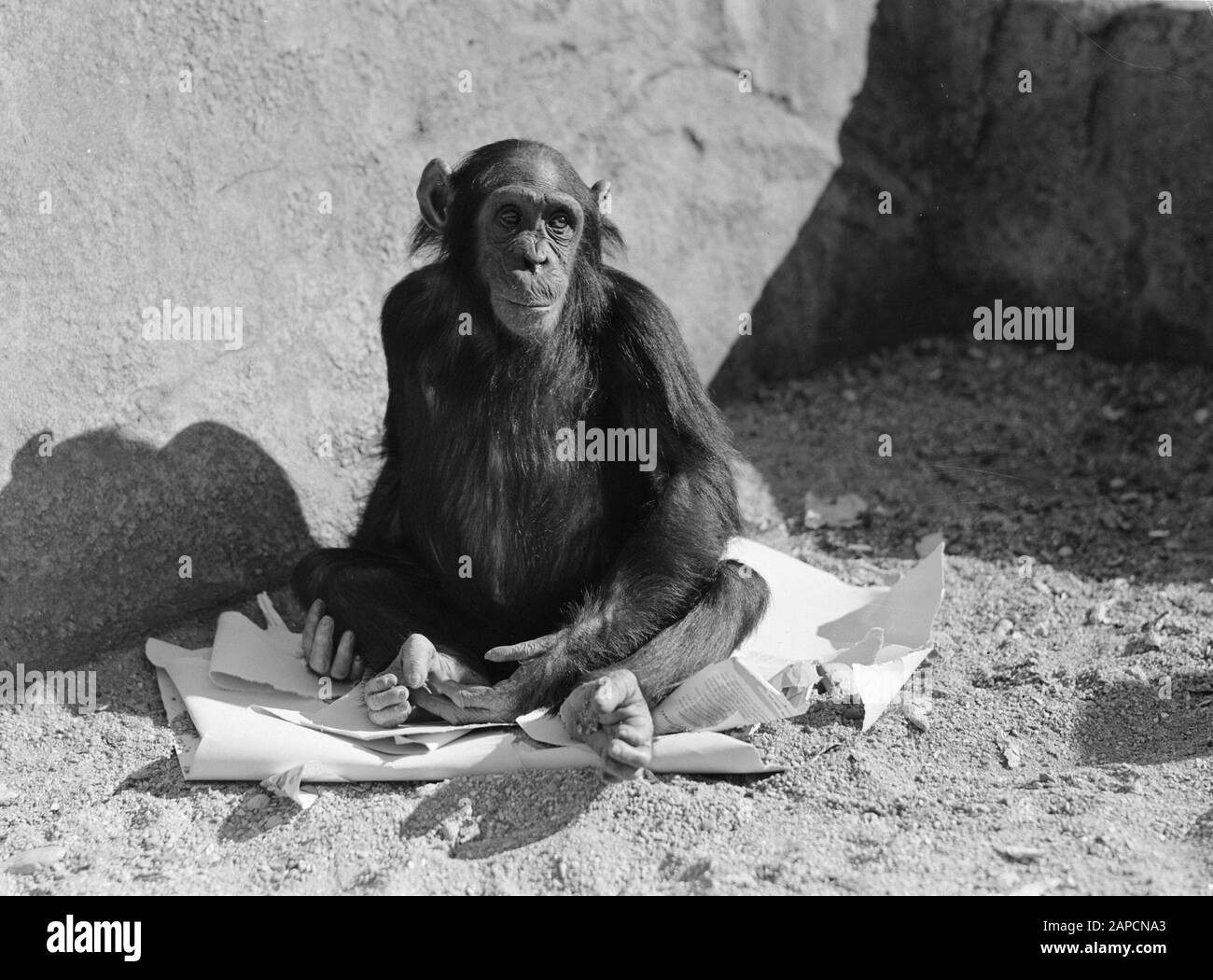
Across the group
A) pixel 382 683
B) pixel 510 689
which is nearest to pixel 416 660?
pixel 382 683

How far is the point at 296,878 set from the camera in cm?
478

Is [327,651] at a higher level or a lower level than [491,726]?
higher

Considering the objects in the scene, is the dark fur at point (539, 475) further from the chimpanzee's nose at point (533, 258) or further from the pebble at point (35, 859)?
the pebble at point (35, 859)

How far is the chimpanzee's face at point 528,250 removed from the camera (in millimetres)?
5609

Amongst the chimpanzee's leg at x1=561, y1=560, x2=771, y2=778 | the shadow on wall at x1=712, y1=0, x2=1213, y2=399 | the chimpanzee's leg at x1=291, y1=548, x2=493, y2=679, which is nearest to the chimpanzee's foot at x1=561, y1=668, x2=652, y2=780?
the chimpanzee's leg at x1=561, y1=560, x2=771, y2=778

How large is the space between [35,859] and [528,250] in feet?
8.99

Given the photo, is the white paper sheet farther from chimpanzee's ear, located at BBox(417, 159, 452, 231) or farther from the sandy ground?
chimpanzee's ear, located at BBox(417, 159, 452, 231)

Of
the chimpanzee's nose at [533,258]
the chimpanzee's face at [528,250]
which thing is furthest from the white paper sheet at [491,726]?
the chimpanzee's nose at [533,258]

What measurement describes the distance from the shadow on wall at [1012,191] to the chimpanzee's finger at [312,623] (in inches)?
131

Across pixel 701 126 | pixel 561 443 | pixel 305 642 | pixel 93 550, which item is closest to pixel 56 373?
pixel 93 550

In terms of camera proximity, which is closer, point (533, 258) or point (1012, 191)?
point (533, 258)

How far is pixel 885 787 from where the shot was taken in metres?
5.16

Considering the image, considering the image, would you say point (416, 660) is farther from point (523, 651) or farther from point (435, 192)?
point (435, 192)

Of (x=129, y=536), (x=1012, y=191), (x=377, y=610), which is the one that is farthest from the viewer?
(x=1012, y=191)
